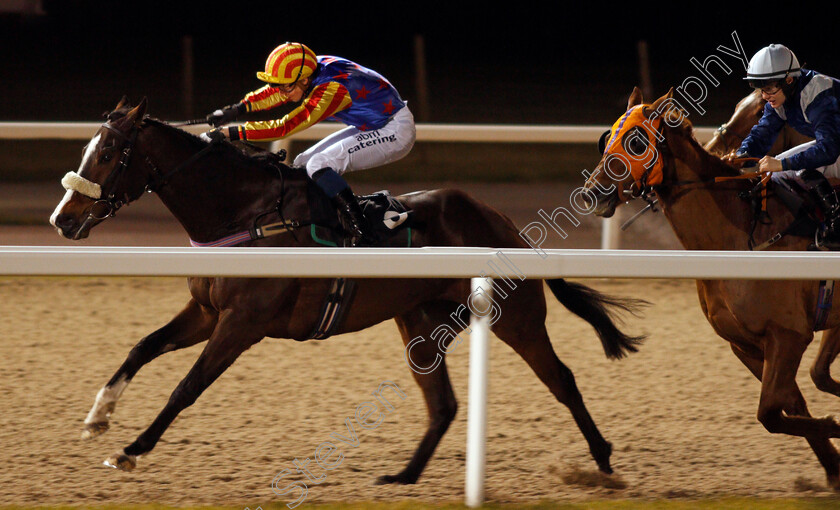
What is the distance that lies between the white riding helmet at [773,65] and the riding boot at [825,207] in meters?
0.40

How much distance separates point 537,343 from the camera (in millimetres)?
4004

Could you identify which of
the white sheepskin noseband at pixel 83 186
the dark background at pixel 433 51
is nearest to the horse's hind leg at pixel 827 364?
the white sheepskin noseband at pixel 83 186

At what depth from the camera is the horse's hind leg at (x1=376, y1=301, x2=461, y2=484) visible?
153 inches

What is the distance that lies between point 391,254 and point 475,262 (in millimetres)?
236

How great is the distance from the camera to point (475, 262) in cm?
289

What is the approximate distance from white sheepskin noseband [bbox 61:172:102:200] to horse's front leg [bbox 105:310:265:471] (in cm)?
62

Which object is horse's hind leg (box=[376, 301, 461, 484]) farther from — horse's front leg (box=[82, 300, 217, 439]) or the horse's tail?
horse's front leg (box=[82, 300, 217, 439])

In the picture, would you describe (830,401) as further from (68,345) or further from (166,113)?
(166,113)

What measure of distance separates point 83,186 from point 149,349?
0.63 meters

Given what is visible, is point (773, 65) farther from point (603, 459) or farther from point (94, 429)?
point (94, 429)

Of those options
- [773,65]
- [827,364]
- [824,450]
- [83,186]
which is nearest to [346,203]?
[83,186]

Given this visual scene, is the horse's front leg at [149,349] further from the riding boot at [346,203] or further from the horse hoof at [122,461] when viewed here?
the riding boot at [346,203]

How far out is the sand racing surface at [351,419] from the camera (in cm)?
362

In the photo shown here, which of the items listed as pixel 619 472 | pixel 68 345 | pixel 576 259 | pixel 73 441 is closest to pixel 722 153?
pixel 619 472
